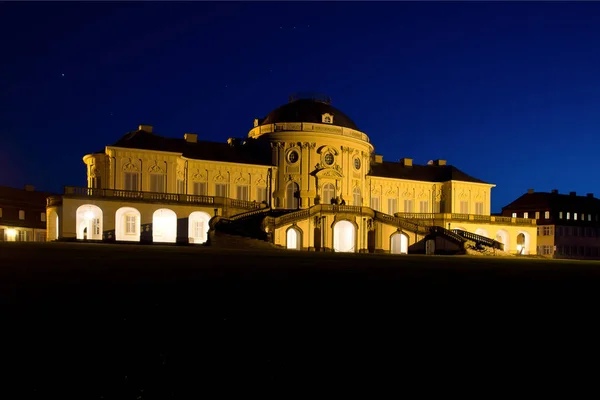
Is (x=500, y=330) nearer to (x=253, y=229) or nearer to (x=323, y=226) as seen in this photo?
(x=253, y=229)

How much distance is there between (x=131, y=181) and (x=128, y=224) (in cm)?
443

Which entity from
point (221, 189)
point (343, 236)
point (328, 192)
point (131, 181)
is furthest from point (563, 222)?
point (131, 181)

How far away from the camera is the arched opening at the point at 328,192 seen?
5600 centimetres

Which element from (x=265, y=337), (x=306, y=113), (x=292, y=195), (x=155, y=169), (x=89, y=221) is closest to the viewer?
(x=265, y=337)

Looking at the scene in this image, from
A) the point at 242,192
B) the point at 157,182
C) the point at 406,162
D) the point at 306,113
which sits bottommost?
the point at 242,192

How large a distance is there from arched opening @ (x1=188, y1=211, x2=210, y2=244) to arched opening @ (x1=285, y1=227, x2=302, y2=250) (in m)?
7.33

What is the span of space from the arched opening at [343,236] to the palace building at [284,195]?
0.10 meters

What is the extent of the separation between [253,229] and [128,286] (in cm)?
3439

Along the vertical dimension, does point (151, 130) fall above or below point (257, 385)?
above

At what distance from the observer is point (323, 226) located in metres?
48.7

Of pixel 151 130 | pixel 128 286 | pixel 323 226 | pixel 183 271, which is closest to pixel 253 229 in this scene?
pixel 323 226

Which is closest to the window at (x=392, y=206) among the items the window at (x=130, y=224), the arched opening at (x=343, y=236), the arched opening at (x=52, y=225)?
the arched opening at (x=343, y=236)

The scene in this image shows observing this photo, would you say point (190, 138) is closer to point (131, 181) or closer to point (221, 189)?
point (221, 189)

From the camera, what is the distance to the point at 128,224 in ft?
156
